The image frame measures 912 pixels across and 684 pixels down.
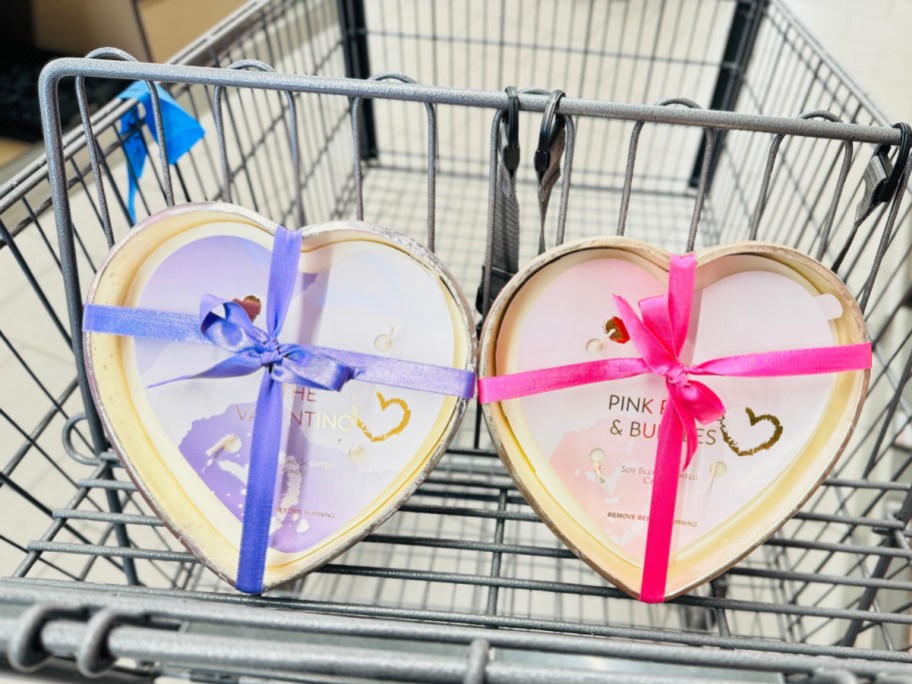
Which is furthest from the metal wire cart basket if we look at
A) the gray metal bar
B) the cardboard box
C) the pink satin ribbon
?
the cardboard box

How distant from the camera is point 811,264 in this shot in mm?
588

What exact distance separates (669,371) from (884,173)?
0.86 feet

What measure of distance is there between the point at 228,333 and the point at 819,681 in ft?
1.71

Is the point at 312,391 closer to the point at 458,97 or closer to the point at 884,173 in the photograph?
the point at 458,97

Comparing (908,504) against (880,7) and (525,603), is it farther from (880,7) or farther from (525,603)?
(880,7)

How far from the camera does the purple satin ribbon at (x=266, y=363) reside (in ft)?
1.94

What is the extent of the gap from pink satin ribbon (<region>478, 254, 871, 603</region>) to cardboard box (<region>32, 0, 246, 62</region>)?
2.52m

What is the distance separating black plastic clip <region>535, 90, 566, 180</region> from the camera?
572 millimetres

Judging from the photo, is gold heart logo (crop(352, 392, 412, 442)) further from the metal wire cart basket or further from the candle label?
the metal wire cart basket

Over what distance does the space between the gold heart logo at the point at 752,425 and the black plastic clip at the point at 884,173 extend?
0.20 metres

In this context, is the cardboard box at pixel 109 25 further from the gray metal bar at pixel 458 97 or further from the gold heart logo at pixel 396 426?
the gold heart logo at pixel 396 426

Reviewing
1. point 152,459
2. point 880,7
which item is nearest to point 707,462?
point 152,459

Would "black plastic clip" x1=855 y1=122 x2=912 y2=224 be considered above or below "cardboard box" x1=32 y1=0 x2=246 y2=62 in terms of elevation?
below

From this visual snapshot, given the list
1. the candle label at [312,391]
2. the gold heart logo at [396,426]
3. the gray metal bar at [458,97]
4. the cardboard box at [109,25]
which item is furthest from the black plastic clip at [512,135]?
the cardboard box at [109,25]
